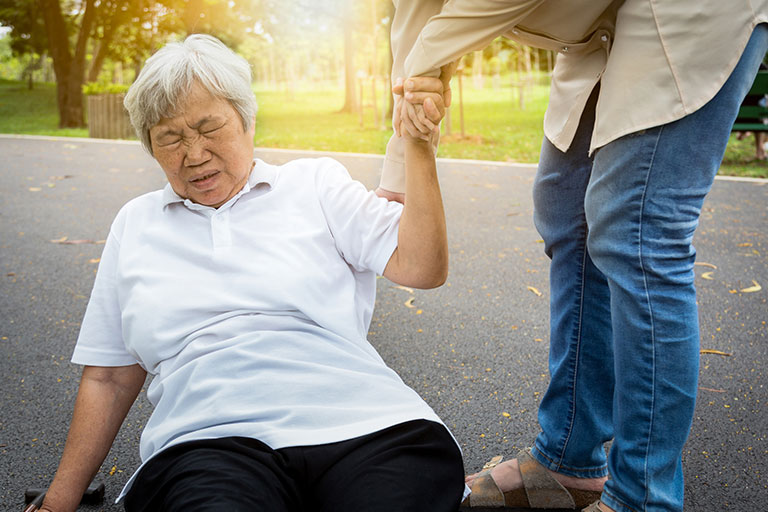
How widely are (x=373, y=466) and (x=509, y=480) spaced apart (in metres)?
0.75

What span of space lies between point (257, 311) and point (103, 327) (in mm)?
421

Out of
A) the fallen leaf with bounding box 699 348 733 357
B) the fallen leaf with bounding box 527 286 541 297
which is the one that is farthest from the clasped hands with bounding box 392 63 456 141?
the fallen leaf with bounding box 527 286 541 297

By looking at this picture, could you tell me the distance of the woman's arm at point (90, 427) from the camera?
179 centimetres

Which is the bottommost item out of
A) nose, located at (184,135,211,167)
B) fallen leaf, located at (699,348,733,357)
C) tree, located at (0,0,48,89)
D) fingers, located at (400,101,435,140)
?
fallen leaf, located at (699,348,733,357)

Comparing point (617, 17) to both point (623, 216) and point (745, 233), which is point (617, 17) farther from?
point (745, 233)

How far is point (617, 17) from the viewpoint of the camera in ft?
5.42

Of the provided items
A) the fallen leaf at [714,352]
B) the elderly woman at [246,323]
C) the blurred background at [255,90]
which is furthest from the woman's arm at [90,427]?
the blurred background at [255,90]

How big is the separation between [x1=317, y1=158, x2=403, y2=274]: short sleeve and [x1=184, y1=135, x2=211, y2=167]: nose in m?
0.31

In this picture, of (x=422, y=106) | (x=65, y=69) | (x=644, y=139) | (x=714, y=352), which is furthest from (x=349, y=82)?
(x=644, y=139)

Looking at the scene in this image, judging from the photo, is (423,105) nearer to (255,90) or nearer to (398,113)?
(398,113)

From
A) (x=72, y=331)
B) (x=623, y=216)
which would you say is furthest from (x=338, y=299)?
(x=72, y=331)

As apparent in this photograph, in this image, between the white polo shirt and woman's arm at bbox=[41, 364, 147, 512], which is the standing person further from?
woman's arm at bbox=[41, 364, 147, 512]

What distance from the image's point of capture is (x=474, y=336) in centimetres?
365

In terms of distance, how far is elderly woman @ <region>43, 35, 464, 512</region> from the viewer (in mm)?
1594
